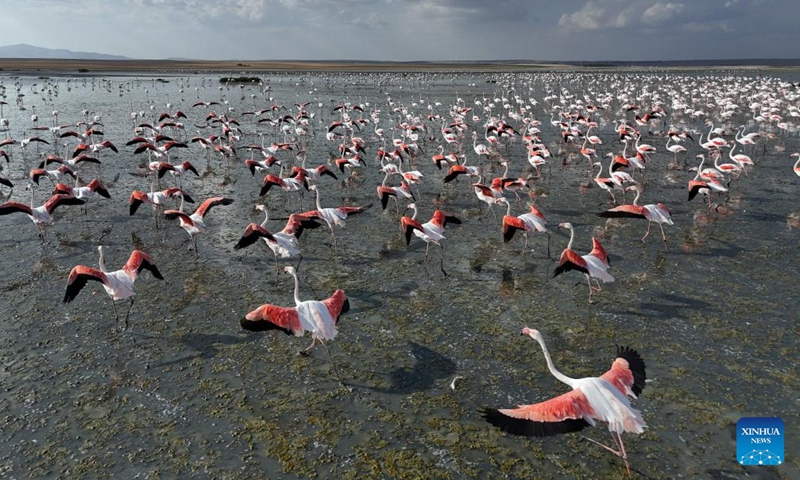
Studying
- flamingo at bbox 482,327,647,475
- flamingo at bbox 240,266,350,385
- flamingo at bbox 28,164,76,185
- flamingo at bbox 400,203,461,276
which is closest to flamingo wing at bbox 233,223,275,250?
flamingo at bbox 400,203,461,276

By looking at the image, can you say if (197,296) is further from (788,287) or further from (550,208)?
(788,287)

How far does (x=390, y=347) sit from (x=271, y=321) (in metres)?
2.05

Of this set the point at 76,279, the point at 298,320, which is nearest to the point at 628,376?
the point at 298,320

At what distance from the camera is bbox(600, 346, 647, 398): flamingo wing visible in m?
5.65

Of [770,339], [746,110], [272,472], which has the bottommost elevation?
[272,472]

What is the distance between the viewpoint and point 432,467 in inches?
226

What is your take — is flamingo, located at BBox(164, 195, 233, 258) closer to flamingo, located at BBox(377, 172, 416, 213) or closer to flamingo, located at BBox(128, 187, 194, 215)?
flamingo, located at BBox(128, 187, 194, 215)

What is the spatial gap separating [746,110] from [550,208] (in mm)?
33779

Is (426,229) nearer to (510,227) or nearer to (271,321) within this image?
(510,227)

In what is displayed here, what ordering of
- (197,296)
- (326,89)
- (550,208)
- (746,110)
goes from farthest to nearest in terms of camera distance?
(326,89) → (746,110) → (550,208) → (197,296)

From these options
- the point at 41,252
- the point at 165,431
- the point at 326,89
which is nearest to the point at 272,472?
the point at 165,431

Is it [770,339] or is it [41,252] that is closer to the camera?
[770,339]

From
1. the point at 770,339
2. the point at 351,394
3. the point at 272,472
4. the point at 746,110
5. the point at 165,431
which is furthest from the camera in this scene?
the point at 746,110

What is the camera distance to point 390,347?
807 cm
